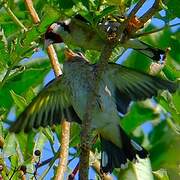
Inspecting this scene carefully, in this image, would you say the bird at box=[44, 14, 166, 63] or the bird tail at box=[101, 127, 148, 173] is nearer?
the bird at box=[44, 14, 166, 63]

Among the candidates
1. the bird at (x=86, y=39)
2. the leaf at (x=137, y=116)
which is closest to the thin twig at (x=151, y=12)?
the bird at (x=86, y=39)

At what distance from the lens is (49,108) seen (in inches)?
124

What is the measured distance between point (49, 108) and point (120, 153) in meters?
0.39

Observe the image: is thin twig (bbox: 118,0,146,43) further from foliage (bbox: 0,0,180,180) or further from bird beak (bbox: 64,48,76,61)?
bird beak (bbox: 64,48,76,61)

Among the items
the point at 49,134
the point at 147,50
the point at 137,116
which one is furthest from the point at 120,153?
the point at 147,50

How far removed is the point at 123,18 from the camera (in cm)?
197

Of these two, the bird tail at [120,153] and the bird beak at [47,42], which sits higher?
the bird beak at [47,42]

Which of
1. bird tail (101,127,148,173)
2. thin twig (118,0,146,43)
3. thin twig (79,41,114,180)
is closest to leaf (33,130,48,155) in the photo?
bird tail (101,127,148,173)

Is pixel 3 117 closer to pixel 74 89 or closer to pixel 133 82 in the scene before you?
pixel 74 89

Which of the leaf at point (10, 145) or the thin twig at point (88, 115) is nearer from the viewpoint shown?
the thin twig at point (88, 115)

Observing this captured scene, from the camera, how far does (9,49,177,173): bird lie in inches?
110

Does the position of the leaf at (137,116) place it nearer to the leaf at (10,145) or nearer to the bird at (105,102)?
the bird at (105,102)

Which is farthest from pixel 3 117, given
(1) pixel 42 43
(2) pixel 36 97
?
(1) pixel 42 43

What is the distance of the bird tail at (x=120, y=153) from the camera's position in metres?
2.66
